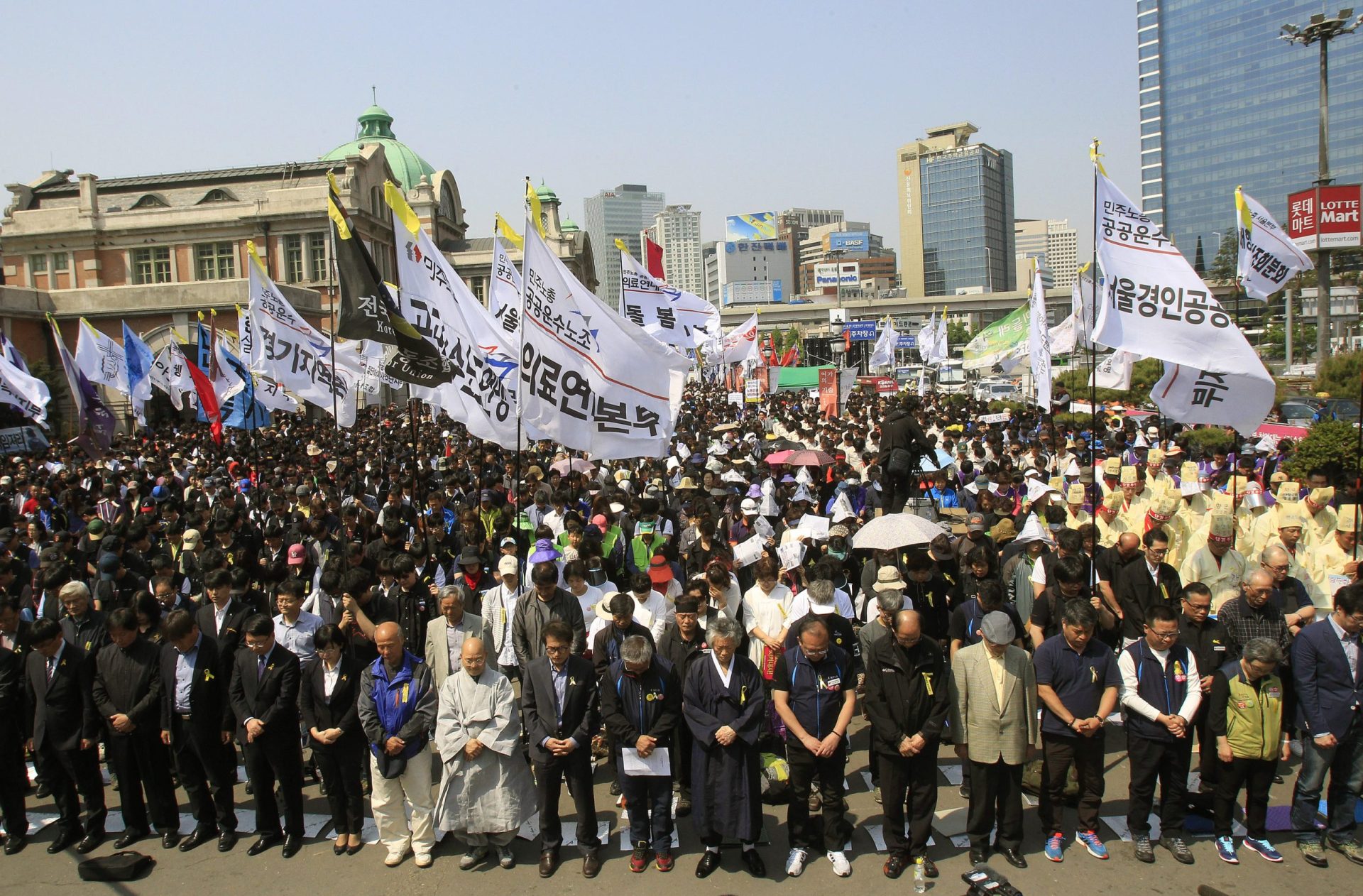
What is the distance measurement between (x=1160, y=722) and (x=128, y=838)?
21.1 ft

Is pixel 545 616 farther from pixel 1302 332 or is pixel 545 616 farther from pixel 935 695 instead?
pixel 1302 332

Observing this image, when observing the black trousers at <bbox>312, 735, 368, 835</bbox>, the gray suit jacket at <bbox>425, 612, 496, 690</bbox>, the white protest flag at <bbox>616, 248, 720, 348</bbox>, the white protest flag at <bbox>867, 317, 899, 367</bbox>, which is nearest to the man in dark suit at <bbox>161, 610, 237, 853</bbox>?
the black trousers at <bbox>312, 735, 368, 835</bbox>

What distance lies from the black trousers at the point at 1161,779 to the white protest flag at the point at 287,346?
1141cm

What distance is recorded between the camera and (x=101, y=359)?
18953mm

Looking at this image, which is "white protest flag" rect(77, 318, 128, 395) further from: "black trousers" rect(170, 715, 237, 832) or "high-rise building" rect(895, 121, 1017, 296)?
"high-rise building" rect(895, 121, 1017, 296)

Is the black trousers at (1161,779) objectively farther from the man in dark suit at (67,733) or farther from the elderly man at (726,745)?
the man in dark suit at (67,733)

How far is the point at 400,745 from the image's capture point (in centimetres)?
568

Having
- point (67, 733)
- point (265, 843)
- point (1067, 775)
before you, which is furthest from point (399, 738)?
point (1067, 775)

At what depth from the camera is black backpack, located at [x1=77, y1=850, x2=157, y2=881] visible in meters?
5.69

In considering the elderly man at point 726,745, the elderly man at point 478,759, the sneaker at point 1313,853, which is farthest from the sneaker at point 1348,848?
the elderly man at point 478,759

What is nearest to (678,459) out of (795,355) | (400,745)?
(400,745)

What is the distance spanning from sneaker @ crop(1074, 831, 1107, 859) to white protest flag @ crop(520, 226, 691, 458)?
411cm

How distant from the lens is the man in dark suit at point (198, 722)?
6.00 metres

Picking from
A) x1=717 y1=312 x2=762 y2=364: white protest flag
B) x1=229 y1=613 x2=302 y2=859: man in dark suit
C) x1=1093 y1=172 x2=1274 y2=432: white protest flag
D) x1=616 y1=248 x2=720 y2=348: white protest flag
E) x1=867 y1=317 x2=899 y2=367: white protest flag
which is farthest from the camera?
x1=867 y1=317 x2=899 y2=367: white protest flag
